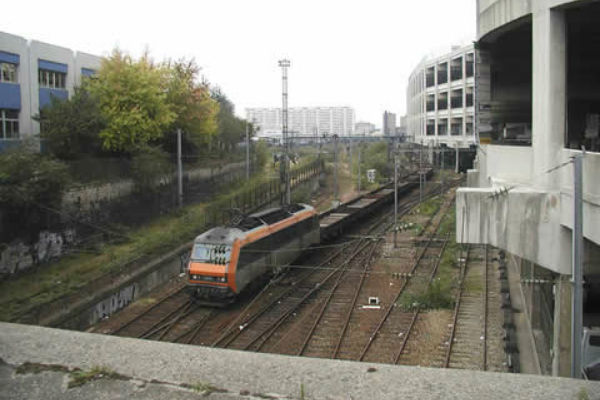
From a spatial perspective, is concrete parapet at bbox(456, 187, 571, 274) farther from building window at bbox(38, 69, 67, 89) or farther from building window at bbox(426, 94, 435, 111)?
building window at bbox(426, 94, 435, 111)

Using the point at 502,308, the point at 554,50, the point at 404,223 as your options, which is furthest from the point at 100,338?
the point at 404,223

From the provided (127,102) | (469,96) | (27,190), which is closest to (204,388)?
(27,190)

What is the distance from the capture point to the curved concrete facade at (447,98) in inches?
2066

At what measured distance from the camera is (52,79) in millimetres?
29781

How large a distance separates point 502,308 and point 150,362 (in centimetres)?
1462

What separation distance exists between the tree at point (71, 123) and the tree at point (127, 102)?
2.61 feet

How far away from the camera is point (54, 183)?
2217 centimetres

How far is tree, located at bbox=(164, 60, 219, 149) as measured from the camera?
3397 centimetres

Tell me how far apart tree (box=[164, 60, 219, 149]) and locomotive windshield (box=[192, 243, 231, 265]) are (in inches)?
663

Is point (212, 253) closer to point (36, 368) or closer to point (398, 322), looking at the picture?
point (398, 322)

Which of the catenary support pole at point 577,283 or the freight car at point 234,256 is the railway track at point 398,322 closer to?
the freight car at point 234,256

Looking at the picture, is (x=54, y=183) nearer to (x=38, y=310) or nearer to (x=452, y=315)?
(x=38, y=310)

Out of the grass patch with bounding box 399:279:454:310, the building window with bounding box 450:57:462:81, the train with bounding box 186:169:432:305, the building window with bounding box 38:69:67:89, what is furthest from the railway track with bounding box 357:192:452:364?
the building window with bounding box 450:57:462:81

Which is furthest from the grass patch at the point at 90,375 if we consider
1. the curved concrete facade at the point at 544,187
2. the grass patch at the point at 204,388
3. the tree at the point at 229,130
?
the tree at the point at 229,130
